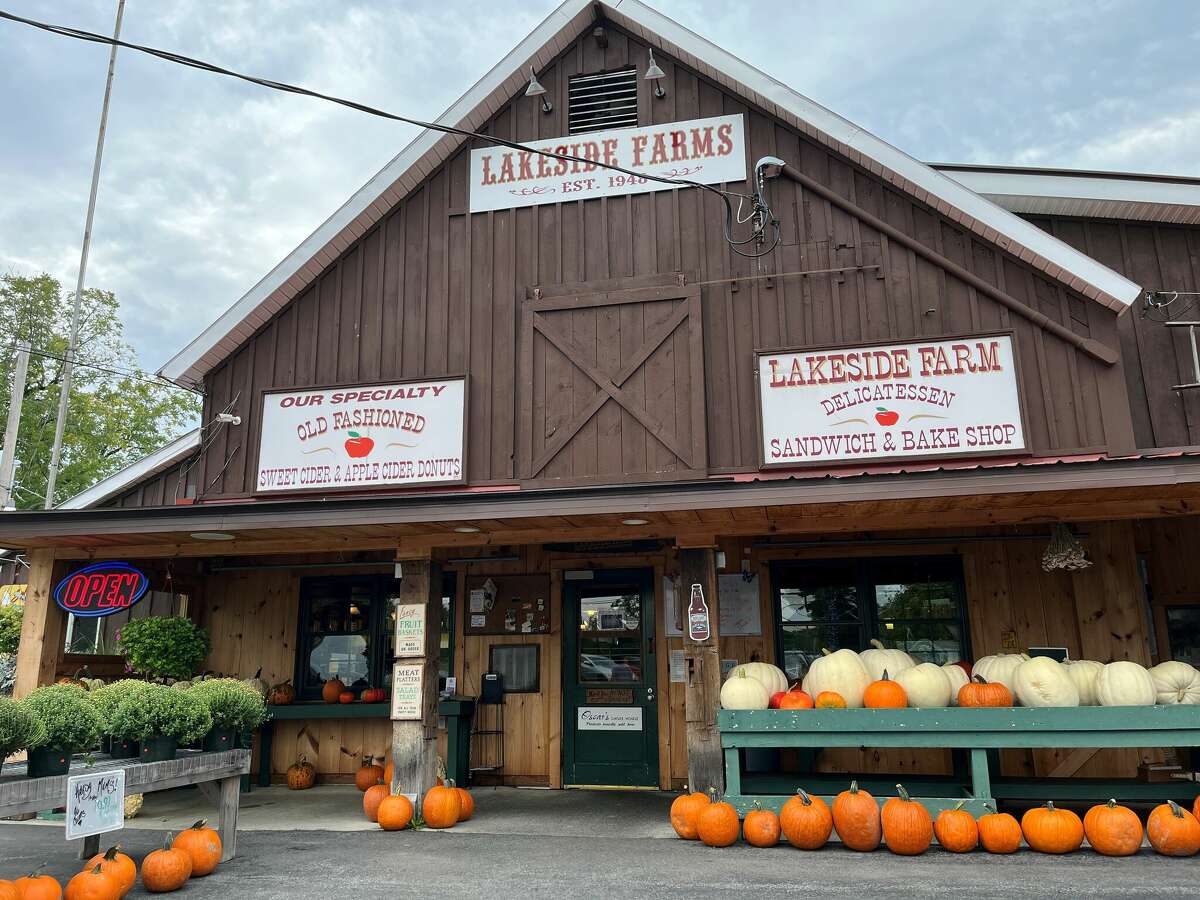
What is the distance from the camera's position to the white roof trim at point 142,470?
984cm

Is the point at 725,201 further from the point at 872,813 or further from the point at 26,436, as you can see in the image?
the point at 26,436

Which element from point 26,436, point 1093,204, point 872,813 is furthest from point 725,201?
point 26,436

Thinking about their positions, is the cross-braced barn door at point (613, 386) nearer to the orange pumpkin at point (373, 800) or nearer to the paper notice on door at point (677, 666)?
the paper notice on door at point (677, 666)

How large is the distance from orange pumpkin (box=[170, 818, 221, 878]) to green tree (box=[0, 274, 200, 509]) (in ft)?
74.2

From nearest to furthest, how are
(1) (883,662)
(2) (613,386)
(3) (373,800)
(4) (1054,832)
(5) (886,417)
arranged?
(4) (1054,832)
(1) (883,662)
(3) (373,800)
(5) (886,417)
(2) (613,386)

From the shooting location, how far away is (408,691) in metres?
7.71

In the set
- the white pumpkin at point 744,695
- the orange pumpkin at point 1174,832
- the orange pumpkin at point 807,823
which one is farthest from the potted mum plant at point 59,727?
the orange pumpkin at point 1174,832

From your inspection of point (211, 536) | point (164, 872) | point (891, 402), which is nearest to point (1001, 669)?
point (891, 402)

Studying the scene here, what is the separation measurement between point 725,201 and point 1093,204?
3.65m

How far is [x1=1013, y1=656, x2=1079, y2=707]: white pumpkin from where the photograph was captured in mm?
6293

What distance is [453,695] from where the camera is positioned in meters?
9.35

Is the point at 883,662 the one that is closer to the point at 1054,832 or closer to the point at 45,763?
the point at 1054,832

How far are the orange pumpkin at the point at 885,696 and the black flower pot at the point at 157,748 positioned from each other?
475 centimetres

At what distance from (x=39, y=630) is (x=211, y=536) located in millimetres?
1856
